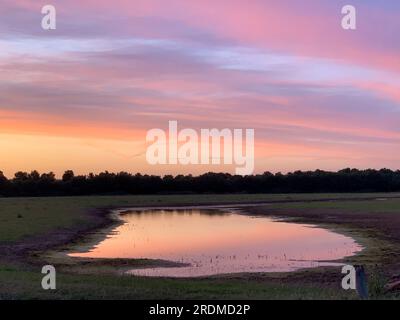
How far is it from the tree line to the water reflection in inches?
3913

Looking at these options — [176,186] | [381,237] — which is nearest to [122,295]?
[381,237]

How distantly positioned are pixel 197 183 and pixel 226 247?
11661 centimetres

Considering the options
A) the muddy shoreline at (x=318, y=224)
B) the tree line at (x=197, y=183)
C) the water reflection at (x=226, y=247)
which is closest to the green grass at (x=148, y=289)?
the muddy shoreline at (x=318, y=224)

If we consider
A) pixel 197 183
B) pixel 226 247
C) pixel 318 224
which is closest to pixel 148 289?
pixel 226 247

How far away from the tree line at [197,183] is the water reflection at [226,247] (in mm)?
99389

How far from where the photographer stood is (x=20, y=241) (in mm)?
35562

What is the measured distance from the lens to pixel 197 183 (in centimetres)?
15100

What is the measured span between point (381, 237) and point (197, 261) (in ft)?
51.7

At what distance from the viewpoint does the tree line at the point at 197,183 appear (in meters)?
146

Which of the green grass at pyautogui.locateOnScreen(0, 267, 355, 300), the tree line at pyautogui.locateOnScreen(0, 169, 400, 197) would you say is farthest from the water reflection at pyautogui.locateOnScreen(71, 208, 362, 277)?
the tree line at pyautogui.locateOnScreen(0, 169, 400, 197)

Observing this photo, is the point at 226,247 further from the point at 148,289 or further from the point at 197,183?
the point at 197,183

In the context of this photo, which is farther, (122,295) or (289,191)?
(289,191)

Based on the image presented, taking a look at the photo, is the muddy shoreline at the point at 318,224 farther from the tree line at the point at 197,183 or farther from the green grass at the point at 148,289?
the tree line at the point at 197,183
